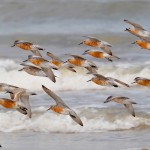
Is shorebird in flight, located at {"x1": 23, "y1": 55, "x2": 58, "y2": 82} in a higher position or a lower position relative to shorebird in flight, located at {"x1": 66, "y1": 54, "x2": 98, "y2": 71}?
higher

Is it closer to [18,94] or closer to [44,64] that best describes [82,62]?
[44,64]

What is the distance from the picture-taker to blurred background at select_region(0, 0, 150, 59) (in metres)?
16.7

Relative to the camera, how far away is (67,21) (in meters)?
18.7

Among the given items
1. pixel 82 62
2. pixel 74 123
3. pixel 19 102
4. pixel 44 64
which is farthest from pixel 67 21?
pixel 19 102

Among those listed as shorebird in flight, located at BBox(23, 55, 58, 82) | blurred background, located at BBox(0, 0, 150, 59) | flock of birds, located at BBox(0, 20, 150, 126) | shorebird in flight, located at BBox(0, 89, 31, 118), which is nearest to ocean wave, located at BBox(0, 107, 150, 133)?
flock of birds, located at BBox(0, 20, 150, 126)

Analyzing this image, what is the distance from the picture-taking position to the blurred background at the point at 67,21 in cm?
1669

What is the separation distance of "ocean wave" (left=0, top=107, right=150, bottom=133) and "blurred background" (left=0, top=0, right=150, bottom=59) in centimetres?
577

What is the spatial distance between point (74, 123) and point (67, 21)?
30.0 ft

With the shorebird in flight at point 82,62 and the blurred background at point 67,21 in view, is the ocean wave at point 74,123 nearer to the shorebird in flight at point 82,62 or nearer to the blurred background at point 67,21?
the shorebird in flight at point 82,62

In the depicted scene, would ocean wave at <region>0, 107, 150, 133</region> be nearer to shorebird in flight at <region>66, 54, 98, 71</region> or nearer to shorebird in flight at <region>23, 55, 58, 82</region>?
shorebird in flight at <region>66, 54, 98, 71</region>

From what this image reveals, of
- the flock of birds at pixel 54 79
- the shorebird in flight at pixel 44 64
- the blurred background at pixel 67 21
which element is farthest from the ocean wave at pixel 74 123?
Result: the blurred background at pixel 67 21

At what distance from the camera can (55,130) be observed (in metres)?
9.59

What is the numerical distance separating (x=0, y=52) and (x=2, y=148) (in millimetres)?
7720

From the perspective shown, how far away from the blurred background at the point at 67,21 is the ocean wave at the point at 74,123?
577 cm
